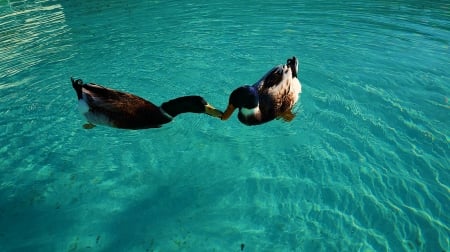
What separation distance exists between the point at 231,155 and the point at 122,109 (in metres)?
1.76

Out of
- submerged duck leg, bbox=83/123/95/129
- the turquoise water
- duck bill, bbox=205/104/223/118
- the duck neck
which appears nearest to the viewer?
the turquoise water

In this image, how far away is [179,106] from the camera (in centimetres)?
515

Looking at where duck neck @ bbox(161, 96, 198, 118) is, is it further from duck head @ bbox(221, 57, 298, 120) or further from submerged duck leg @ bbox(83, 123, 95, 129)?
submerged duck leg @ bbox(83, 123, 95, 129)

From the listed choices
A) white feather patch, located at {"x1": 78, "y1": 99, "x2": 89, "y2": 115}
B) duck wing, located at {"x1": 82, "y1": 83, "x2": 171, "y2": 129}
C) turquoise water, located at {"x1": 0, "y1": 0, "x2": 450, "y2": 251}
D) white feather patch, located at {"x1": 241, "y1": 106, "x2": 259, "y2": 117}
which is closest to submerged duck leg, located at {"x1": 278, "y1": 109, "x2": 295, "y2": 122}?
turquoise water, located at {"x1": 0, "y1": 0, "x2": 450, "y2": 251}

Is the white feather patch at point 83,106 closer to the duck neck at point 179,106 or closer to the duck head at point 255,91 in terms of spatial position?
the duck neck at point 179,106

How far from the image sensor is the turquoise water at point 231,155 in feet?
12.8

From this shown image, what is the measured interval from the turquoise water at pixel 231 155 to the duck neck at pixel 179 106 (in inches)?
14.1

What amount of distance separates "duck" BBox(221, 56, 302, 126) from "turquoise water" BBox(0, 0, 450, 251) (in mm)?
260

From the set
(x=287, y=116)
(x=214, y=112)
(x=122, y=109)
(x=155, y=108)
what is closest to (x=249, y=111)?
(x=214, y=112)

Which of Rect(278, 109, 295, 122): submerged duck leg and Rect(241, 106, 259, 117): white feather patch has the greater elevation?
Rect(241, 106, 259, 117): white feather patch

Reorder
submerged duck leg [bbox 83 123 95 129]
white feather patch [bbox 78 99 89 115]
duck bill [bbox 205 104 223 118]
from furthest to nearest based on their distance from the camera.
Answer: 1. submerged duck leg [bbox 83 123 95 129]
2. white feather patch [bbox 78 99 89 115]
3. duck bill [bbox 205 104 223 118]

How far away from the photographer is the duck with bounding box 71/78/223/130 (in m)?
5.17

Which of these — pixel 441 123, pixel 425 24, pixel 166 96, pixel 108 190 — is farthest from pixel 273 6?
pixel 108 190

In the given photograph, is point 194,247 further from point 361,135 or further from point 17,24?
point 17,24
